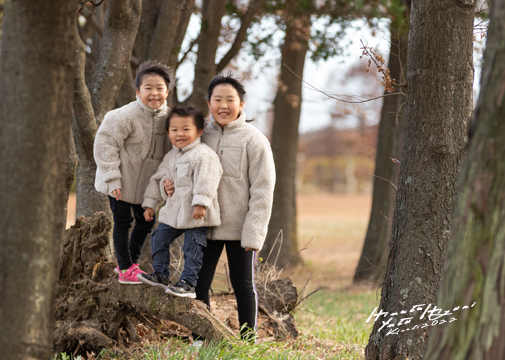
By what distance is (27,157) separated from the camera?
1980mm

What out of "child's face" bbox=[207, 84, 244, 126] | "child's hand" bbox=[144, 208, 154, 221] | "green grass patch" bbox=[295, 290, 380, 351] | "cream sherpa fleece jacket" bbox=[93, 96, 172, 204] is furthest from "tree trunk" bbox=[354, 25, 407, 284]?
"child's hand" bbox=[144, 208, 154, 221]

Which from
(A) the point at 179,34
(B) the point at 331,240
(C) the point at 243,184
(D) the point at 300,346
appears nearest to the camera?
(C) the point at 243,184

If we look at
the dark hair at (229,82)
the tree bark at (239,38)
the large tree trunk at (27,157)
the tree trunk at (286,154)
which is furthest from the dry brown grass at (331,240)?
the large tree trunk at (27,157)

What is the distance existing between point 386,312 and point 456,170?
1.08 metres

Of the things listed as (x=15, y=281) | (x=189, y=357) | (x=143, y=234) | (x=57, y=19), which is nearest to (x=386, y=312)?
(x=189, y=357)

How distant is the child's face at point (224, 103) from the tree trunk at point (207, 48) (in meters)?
3.19

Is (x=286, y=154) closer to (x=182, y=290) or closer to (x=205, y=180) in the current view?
(x=205, y=180)

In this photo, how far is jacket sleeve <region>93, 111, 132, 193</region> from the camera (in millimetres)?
3604

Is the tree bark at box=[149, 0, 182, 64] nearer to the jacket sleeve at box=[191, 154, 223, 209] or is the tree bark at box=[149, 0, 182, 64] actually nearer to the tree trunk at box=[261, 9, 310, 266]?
the jacket sleeve at box=[191, 154, 223, 209]

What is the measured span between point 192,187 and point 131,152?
2.04 ft

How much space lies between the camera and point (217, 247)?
12.1ft

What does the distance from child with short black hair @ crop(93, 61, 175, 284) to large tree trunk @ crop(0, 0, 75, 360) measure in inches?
62.7

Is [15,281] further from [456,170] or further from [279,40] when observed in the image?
[279,40]

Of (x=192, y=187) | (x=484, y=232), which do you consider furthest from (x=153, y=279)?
(x=484, y=232)
